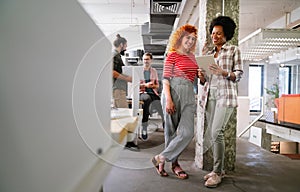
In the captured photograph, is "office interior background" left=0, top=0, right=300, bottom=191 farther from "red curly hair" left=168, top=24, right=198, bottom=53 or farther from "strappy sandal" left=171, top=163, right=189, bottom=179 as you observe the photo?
"strappy sandal" left=171, top=163, right=189, bottom=179

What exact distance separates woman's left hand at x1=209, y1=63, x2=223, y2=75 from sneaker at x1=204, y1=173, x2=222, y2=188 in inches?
26.4

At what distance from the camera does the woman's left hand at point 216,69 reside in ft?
4.75

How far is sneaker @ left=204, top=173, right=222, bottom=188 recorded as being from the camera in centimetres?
152

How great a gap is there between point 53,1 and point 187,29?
975 mm

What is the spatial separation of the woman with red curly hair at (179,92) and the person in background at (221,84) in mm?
122

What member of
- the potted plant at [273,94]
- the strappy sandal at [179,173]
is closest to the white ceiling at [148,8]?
the potted plant at [273,94]

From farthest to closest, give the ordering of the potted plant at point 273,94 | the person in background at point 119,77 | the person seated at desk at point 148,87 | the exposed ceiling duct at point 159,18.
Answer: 1. the potted plant at point 273,94
2. the exposed ceiling duct at point 159,18
3. the person seated at desk at point 148,87
4. the person in background at point 119,77

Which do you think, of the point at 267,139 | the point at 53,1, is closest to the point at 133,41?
the point at 53,1

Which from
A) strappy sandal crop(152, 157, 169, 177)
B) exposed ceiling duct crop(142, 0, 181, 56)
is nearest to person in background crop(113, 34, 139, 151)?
strappy sandal crop(152, 157, 169, 177)

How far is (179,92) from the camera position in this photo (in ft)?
4.99

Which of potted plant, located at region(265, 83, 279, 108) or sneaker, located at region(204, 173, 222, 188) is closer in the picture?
sneaker, located at region(204, 173, 222, 188)

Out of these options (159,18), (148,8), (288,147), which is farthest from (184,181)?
(288,147)

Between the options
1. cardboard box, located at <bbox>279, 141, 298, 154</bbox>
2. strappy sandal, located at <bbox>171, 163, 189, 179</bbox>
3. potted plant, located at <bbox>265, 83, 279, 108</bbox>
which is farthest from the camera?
potted plant, located at <bbox>265, 83, 279, 108</bbox>

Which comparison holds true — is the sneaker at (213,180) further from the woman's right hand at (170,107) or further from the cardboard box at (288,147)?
the cardboard box at (288,147)
